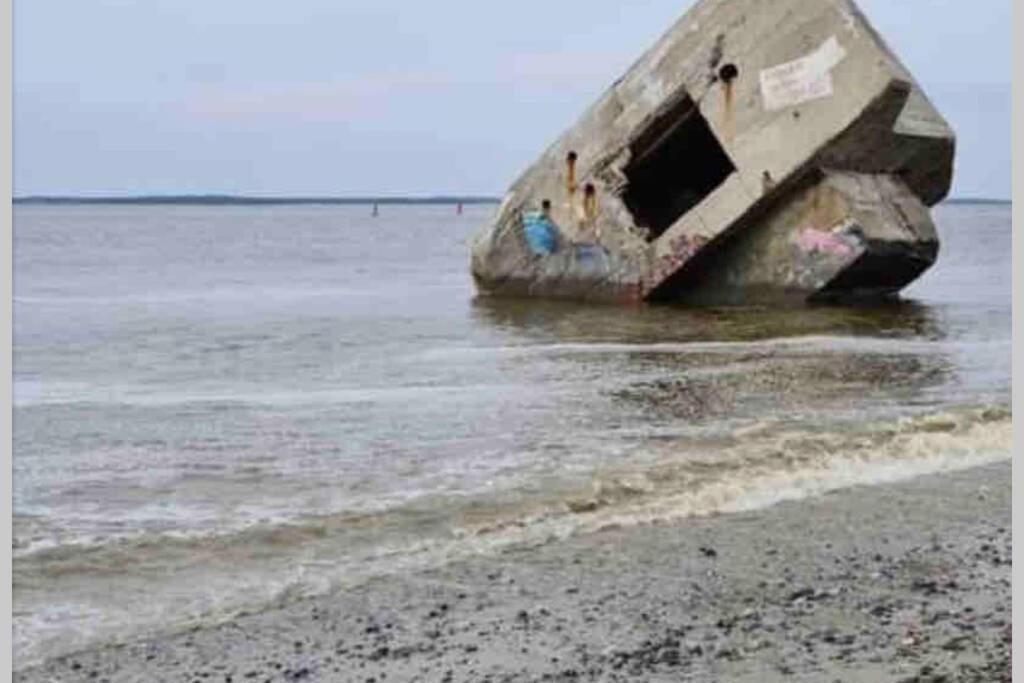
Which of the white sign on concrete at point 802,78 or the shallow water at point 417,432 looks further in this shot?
the white sign on concrete at point 802,78

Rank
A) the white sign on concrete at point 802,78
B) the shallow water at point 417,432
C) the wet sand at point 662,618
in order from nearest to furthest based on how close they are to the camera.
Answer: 1. the wet sand at point 662,618
2. the shallow water at point 417,432
3. the white sign on concrete at point 802,78

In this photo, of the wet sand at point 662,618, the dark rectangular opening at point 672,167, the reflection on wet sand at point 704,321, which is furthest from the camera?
the dark rectangular opening at point 672,167

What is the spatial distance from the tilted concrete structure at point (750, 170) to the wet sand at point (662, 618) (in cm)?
1021

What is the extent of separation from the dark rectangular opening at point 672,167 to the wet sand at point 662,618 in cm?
1148

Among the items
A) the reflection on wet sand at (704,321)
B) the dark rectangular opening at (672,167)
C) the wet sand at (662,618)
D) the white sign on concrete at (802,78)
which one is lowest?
the reflection on wet sand at (704,321)

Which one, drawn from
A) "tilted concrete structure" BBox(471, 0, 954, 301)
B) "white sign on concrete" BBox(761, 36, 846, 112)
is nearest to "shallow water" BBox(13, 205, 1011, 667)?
"tilted concrete structure" BBox(471, 0, 954, 301)

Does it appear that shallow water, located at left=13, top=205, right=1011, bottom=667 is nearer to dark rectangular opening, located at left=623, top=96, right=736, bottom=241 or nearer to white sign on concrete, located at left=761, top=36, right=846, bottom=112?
dark rectangular opening, located at left=623, top=96, right=736, bottom=241

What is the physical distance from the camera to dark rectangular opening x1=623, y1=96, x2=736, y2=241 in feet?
57.6

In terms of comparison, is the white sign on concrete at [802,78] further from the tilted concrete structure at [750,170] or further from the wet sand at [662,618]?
the wet sand at [662,618]

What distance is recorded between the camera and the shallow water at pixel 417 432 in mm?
6172

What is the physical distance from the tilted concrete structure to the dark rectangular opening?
0.11ft

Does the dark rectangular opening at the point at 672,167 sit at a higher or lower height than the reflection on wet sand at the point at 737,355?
Result: higher

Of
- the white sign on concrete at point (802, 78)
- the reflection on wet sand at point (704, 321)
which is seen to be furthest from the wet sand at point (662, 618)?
the white sign on concrete at point (802, 78)

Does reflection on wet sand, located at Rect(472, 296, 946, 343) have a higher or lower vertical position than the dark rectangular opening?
lower
